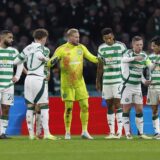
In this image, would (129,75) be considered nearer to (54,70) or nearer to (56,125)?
(56,125)

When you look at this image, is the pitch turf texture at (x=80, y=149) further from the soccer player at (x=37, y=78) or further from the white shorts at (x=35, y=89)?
the white shorts at (x=35, y=89)

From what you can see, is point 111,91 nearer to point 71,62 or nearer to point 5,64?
point 71,62

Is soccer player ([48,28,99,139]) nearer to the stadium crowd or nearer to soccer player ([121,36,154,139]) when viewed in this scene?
soccer player ([121,36,154,139])

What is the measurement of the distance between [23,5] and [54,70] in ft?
11.3

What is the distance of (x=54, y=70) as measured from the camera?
2288cm

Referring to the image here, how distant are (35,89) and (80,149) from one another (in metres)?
2.89

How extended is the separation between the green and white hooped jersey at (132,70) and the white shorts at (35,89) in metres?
1.64

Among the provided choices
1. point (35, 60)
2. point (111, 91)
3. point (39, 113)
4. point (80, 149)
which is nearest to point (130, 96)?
point (111, 91)

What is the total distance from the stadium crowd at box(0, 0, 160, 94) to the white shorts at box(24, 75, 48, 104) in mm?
6642

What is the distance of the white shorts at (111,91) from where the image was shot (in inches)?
708

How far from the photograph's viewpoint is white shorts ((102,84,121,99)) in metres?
18.0

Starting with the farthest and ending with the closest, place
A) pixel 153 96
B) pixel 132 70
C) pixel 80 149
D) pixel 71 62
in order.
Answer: pixel 153 96
pixel 132 70
pixel 71 62
pixel 80 149

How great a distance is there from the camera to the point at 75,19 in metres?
24.9

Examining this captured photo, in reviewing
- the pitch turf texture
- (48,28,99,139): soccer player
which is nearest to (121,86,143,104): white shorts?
(48,28,99,139): soccer player
